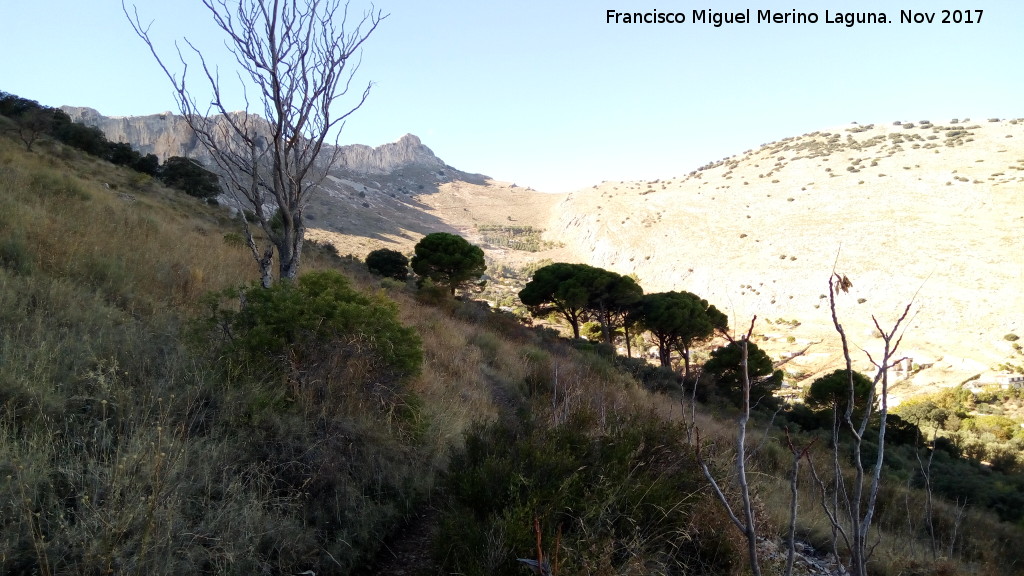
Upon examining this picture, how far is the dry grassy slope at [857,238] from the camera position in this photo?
27094mm

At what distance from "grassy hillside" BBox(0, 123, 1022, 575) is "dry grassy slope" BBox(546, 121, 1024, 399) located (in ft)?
63.2

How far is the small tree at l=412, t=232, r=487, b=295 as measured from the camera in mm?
22125

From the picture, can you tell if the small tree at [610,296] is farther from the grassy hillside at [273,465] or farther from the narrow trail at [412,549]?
the narrow trail at [412,549]

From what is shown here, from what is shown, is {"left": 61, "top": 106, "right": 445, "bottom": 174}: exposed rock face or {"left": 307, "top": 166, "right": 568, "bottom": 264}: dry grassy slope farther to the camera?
{"left": 61, "top": 106, "right": 445, "bottom": 174}: exposed rock face

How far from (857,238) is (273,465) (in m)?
44.1

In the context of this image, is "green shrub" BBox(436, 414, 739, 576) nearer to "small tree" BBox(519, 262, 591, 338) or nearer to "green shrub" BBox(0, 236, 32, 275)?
"green shrub" BBox(0, 236, 32, 275)

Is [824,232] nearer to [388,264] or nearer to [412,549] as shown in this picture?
[388,264]

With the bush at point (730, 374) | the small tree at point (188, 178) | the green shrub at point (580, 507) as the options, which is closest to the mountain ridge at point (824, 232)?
the bush at point (730, 374)

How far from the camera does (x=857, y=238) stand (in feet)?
122

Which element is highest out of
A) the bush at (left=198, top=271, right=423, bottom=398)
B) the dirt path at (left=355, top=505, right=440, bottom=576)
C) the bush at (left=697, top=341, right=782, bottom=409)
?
the bush at (left=198, top=271, right=423, bottom=398)

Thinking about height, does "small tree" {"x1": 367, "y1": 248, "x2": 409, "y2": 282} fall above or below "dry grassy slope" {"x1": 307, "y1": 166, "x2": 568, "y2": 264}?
below

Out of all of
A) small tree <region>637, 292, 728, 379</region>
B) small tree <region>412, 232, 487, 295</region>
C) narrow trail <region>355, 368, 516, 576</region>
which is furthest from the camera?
small tree <region>412, 232, 487, 295</region>

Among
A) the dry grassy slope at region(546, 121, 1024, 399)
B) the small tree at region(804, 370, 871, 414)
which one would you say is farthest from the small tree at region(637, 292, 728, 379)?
the dry grassy slope at region(546, 121, 1024, 399)

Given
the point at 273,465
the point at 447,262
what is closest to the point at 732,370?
the point at 447,262
